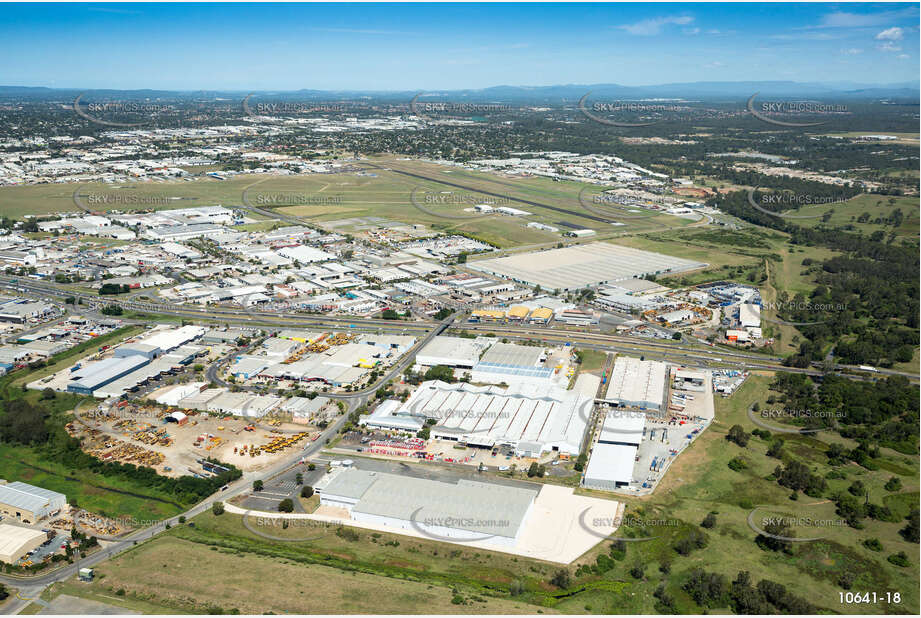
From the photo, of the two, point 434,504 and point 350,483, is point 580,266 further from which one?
point 434,504

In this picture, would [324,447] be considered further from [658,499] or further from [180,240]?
[180,240]

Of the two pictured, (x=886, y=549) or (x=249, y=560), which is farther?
(x=886, y=549)

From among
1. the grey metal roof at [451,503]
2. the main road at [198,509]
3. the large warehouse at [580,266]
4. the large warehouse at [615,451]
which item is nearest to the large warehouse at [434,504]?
the grey metal roof at [451,503]

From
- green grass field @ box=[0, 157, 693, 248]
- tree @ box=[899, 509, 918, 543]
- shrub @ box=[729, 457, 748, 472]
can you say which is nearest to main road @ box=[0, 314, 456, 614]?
shrub @ box=[729, 457, 748, 472]

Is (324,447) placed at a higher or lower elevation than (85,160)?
lower

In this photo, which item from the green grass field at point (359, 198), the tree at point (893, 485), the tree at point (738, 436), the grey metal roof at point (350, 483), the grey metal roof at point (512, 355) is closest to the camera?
the grey metal roof at point (350, 483)

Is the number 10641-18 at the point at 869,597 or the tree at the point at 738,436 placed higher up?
the tree at the point at 738,436

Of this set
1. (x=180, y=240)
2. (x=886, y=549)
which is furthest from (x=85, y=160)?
(x=886, y=549)

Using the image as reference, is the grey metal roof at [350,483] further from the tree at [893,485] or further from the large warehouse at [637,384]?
the tree at [893,485]
